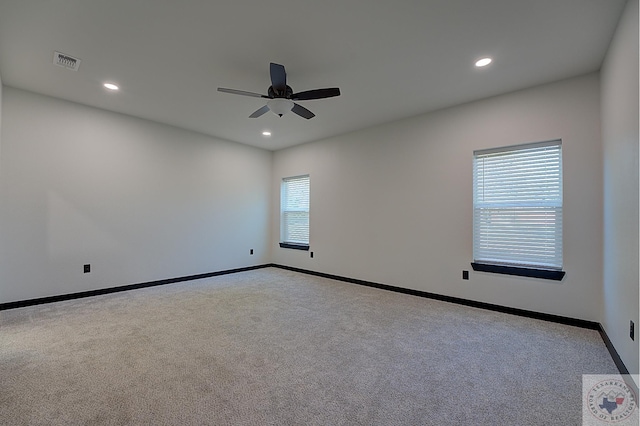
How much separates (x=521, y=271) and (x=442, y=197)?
4.26ft

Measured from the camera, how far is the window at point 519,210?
325cm

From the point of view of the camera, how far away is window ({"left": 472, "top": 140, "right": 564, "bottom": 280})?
3246 millimetres

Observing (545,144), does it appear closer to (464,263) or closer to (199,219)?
(464,263)

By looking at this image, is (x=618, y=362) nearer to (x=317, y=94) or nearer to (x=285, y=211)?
(x=317, y=94)

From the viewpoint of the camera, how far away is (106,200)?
423 centimetres

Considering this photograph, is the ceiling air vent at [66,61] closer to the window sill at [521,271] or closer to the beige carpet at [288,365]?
the beige carpet at [288,365]

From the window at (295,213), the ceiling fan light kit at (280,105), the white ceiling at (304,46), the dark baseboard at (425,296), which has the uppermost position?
the white ceiling at (304,46)

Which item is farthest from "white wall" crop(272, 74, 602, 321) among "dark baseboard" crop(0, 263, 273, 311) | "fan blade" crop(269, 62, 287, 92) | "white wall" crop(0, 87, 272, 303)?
"fan blade" crop(269, 62, 287, 92)

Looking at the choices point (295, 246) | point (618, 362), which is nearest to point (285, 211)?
point (295, 246)

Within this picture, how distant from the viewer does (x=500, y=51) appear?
2658 mm

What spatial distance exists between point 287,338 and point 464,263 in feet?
8.41

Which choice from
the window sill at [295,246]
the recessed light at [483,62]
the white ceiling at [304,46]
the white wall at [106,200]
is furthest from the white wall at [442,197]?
the white wall at [106,200]

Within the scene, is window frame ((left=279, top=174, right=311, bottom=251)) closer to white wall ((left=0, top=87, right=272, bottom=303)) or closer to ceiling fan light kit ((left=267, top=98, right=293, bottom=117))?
white wall ((left=0, top=87, right=272, bottom=303))

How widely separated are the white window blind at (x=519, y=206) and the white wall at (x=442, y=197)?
112 mm
